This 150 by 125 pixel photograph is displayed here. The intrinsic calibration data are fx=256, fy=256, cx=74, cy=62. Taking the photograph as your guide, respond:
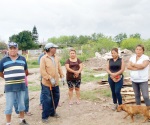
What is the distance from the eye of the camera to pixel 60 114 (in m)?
6.51

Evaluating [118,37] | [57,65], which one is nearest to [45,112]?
[57,65]

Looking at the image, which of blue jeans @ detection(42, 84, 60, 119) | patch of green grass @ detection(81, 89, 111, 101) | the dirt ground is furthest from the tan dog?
patch of green grass @ detection(81, 89, 111, 101)

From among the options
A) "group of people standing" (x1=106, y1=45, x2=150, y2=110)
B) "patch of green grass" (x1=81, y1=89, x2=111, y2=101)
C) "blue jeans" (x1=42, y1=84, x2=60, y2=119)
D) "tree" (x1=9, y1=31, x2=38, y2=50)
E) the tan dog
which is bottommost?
"patch of green grass" (x1=81, y1=89, x2=111, y2=101)

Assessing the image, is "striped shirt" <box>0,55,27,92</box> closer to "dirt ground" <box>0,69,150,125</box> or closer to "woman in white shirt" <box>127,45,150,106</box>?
"dirt ground" <box>0,69,150,125</box>

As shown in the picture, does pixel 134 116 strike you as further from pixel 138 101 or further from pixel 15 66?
pixel 15 66

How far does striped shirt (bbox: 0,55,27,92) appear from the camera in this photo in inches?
207

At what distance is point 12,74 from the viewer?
17.3ft

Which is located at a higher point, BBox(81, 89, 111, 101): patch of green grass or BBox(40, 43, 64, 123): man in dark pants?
BBox(40, 43, 64, 123): man in dark pants

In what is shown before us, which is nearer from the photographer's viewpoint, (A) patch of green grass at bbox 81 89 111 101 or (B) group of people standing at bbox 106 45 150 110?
(B) group of people standing at bbox 106 45 150 110

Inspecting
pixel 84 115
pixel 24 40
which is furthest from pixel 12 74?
pixel 24 40

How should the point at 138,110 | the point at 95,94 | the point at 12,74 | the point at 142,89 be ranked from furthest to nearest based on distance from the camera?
the point at 95,94 < the point at 142,89 < the point at 138,110 < the point at 12,74

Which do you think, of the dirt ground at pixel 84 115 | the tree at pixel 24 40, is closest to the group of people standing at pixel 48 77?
the dirt ground at pixel 84 115

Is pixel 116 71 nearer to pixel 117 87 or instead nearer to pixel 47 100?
pixel 117 87

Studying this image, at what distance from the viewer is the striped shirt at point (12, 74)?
5.26 meters
